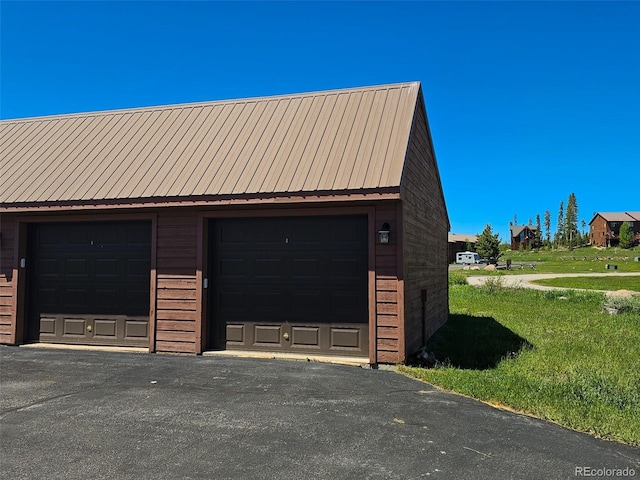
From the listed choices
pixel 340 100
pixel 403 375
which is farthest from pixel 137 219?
pixel 403 375

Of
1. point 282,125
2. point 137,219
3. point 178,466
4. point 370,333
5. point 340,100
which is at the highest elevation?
point 340,100

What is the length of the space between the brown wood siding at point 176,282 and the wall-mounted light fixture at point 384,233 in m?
3.49

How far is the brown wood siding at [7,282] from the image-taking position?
9570mm

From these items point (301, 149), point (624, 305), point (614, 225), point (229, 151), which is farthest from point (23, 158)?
point (614, 225)

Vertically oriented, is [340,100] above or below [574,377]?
above

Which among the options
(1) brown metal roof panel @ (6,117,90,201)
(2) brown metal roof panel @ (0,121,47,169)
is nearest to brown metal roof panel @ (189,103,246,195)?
(1) brown metal roof panel @ (6,117,90,201)

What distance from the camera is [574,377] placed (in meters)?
6.94

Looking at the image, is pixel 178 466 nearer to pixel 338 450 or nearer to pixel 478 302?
pixel 338 450

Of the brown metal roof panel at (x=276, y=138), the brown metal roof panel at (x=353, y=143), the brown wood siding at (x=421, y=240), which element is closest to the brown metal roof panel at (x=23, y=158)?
the brown metal roof panel at (x=276, y=138)

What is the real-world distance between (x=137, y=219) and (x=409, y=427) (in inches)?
261

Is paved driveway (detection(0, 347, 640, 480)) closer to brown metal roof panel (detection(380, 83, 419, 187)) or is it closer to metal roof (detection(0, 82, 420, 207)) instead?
brown metal roof panel (detection(380, 83, 419, 187))

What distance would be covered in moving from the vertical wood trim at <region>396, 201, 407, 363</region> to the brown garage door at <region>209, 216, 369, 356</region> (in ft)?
2.15

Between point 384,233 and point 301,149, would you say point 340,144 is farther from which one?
point 384,233

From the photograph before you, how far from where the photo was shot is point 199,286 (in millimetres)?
8727
